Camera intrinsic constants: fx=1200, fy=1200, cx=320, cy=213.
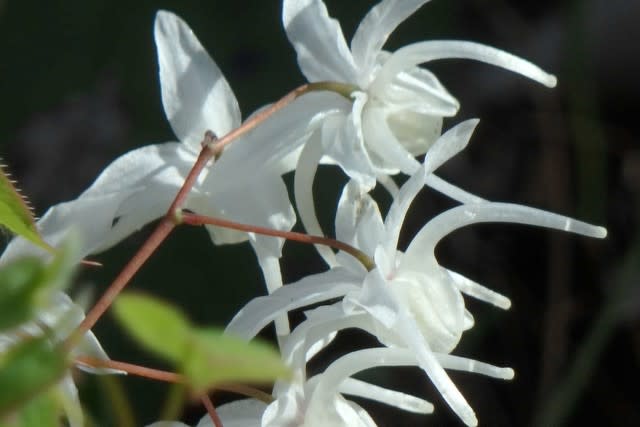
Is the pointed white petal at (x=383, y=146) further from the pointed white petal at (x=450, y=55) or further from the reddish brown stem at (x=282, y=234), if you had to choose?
the reddish brown stem at (x=282, y=234)

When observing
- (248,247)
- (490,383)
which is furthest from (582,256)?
(248,247)

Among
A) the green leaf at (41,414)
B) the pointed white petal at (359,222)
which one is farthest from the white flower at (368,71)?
the green leaf at (41,414)

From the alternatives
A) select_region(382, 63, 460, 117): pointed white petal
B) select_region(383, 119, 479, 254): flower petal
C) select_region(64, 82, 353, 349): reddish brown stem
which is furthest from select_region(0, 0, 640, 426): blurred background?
select_region(383, 119, 479, 254): flower petal

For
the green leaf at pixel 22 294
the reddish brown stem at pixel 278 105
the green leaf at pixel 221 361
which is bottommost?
the reddish brown stem at pixel 278 105

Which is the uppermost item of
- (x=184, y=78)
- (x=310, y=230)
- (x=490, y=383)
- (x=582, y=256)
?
(x=184, y=78)

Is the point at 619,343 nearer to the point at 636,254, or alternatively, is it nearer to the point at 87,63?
the point at 636,254

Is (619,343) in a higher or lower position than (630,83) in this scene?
lower

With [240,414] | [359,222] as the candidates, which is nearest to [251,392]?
[240,414]
